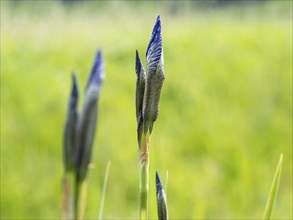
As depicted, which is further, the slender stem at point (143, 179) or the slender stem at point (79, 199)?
the slender stem at point (79, 199)

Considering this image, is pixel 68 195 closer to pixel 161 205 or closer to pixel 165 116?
pixel 161 205

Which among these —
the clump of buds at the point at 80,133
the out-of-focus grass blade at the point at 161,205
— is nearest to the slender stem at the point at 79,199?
the clump of buds at the point at 80,133

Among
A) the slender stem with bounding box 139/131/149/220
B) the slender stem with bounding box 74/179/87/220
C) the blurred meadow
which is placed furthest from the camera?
the blurred meadow

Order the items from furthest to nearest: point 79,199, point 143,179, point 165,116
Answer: point 165,116, point 79,199, point 143,179

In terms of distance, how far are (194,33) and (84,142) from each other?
3.16 m

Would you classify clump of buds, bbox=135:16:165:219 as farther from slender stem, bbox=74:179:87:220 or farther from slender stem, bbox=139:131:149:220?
slender stem, bbox=74:179:87:220

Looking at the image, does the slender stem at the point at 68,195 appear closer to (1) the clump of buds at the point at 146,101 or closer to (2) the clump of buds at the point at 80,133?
(2) the clump of buds at the point at 80,133

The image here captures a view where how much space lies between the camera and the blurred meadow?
1.24 m

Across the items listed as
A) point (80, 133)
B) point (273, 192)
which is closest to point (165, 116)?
point (80, 133)

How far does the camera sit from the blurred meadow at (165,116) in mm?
1239

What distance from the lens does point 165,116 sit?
6.34ft

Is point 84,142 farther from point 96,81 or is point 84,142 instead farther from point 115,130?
point 115,130

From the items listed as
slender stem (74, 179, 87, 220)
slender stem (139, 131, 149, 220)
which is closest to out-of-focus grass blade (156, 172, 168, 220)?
slender stem (139, 131, 149, 220)

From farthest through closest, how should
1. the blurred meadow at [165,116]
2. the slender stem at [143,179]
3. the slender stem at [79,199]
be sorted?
the blurred meadow at [165,116] → the slender stem at [79,199] → the slender stem at [143,179]
